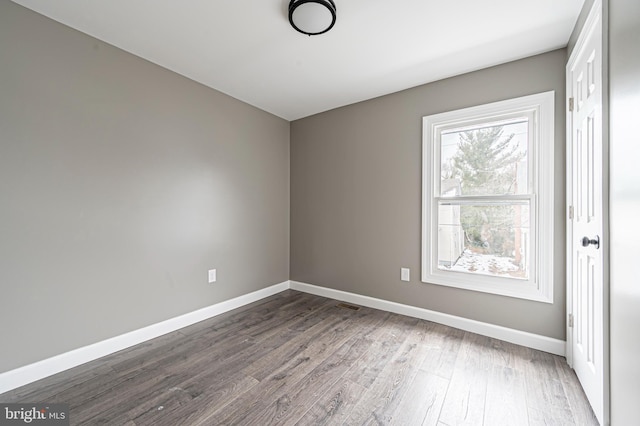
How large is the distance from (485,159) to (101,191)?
3328mm

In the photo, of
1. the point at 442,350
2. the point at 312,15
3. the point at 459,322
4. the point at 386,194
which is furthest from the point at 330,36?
the point at 459,322

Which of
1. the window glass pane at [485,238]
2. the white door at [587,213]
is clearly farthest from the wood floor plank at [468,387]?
the window glass pane at [485,238]

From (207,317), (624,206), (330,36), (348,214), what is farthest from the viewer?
(348,214)

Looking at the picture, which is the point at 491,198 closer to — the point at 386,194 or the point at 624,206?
the point at 386,194

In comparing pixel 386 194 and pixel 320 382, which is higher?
pixel 386 194

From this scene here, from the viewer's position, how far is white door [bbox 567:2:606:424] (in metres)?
1.39

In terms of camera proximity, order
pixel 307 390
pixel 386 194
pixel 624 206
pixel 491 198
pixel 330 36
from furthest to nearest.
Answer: pixel 386 194
pixel 491 198
pixel 330 36
pixel 307 390
pixel 624 206

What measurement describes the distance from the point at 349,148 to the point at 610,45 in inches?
88.8

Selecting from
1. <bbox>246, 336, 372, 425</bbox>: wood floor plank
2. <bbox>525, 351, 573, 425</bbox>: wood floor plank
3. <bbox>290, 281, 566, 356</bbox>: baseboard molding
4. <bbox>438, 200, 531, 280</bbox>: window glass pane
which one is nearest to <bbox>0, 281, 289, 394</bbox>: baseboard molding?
<bbox>290, 281, 566, 356</bbox>: baseboard molding

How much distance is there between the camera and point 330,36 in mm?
2021

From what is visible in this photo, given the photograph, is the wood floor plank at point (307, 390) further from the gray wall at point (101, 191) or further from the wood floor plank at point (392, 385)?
the gray wall at point (101, 191)

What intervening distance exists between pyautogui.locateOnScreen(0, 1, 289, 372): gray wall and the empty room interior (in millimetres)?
13

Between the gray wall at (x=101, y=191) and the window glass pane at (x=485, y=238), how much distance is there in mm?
2342

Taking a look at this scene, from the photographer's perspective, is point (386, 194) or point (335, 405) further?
point (386, 194)
